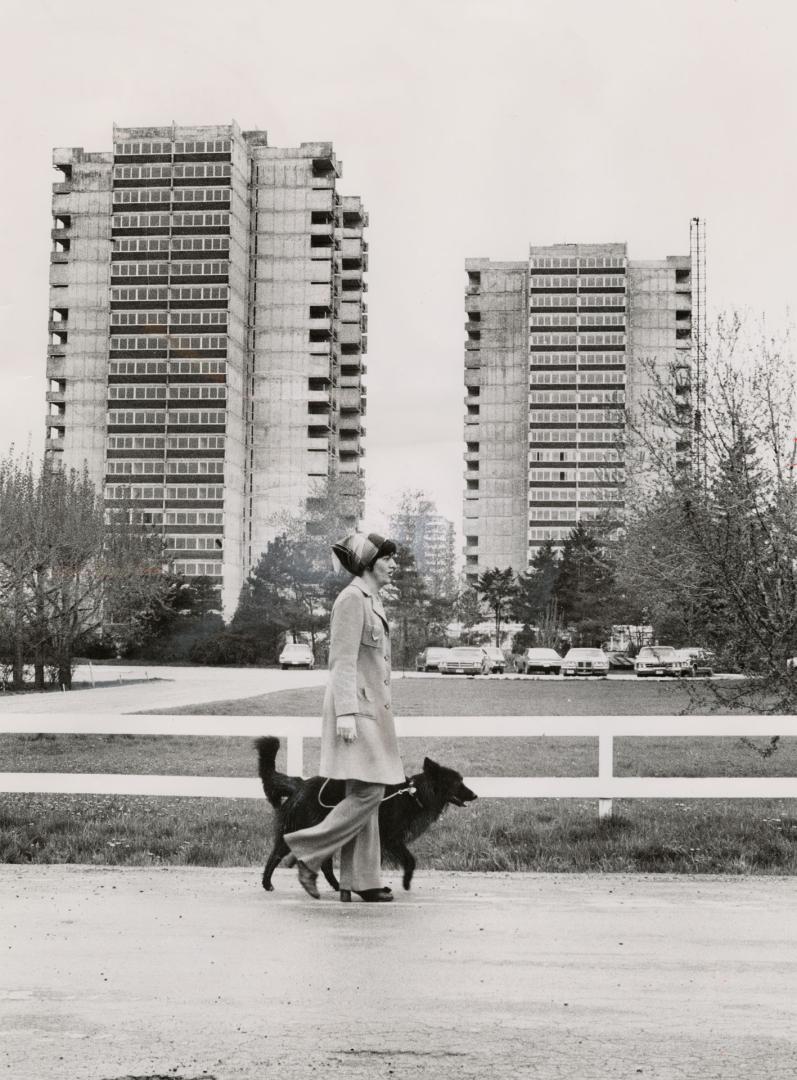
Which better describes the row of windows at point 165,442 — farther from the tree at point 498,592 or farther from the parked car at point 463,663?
the parked car at point 463,663

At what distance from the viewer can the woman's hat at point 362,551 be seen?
754 centimetres

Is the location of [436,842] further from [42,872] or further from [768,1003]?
[768,1003]

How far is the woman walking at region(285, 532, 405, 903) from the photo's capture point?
7.24 meters

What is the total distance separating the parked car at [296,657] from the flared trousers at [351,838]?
4854 cm

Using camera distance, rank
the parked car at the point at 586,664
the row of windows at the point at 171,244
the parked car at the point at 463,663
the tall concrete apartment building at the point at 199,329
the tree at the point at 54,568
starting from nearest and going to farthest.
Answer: the tree at the point at 54,568 < the parked car at the point at 463,663 < the parked car at the point at 586,664 < the row of windows at the point at 171,244 < the tall concrete apartment building at the point at 199,329

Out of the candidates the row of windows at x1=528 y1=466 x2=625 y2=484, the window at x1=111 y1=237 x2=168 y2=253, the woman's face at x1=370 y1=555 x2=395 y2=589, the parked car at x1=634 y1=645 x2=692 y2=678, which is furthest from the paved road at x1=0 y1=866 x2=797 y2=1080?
the row of windows at x1=528 y1=466 x2=625 y2=484

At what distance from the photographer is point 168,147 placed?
101500 mm

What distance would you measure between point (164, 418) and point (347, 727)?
97849 millimetres

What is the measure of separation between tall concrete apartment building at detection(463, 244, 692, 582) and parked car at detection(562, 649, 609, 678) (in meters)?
70.0

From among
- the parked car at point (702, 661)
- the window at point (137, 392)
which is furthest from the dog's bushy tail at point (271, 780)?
the window at point (137, 392)

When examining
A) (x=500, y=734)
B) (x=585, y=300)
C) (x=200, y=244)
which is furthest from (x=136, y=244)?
(x=500, y=734)

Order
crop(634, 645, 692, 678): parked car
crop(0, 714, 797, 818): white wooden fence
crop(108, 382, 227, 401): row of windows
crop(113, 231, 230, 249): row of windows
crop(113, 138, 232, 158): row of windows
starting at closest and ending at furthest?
crop(0, 714, 797, 818): white wooden fence < crop(634, 645, 692, 678): parked car < crop(113, 138, 232, 158): row of windows < crop(113, 231, 230, 249): row of windows < crop(108, 382, 227, 401): row of windows

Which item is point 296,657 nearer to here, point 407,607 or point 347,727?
point 407,607

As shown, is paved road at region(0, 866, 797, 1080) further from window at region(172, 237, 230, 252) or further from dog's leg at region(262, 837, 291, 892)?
window at region(172, 237, 230, 252)
